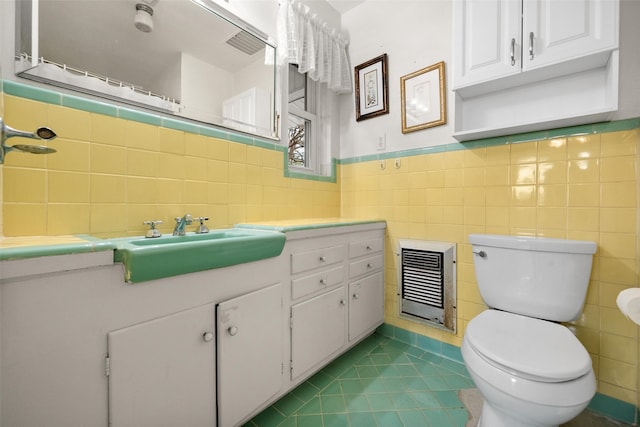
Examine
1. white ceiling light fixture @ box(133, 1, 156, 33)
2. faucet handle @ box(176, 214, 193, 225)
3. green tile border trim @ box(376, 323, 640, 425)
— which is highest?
white ceiling light fixture @ box(133, 1, 156, 33)

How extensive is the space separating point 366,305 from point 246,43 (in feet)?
6.15

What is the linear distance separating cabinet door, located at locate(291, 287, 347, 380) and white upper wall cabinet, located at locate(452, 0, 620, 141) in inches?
49.8

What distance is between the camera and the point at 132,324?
78 cm

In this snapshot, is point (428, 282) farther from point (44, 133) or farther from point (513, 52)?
point (44, 133)

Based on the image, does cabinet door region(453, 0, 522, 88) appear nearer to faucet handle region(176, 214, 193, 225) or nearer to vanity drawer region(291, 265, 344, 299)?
vanity drawer region(291, 265, 344, 299)

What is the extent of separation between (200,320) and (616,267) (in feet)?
6.22

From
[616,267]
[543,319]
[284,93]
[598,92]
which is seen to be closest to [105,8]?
[284,93]

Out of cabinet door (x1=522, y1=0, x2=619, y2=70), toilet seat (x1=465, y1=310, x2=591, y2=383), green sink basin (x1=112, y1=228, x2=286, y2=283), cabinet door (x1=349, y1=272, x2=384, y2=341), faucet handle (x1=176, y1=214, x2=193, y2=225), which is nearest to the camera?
green sink basin (x1=112, y1=228, x2=286, y2=283)

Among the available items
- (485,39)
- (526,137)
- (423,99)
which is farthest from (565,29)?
(423,99)

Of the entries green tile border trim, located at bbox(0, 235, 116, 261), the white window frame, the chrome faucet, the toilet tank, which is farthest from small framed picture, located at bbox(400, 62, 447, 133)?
green tile border trim, located at bbox(0, 235, 116, 261)

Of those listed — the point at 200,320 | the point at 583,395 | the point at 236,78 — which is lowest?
the point at 583,395

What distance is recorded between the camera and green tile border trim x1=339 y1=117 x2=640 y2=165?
123cm

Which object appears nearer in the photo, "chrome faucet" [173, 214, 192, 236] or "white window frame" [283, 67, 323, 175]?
"chrome faucet" [173, 214, 192, 236]

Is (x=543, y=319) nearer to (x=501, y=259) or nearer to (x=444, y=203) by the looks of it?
(x=501, y=259)
